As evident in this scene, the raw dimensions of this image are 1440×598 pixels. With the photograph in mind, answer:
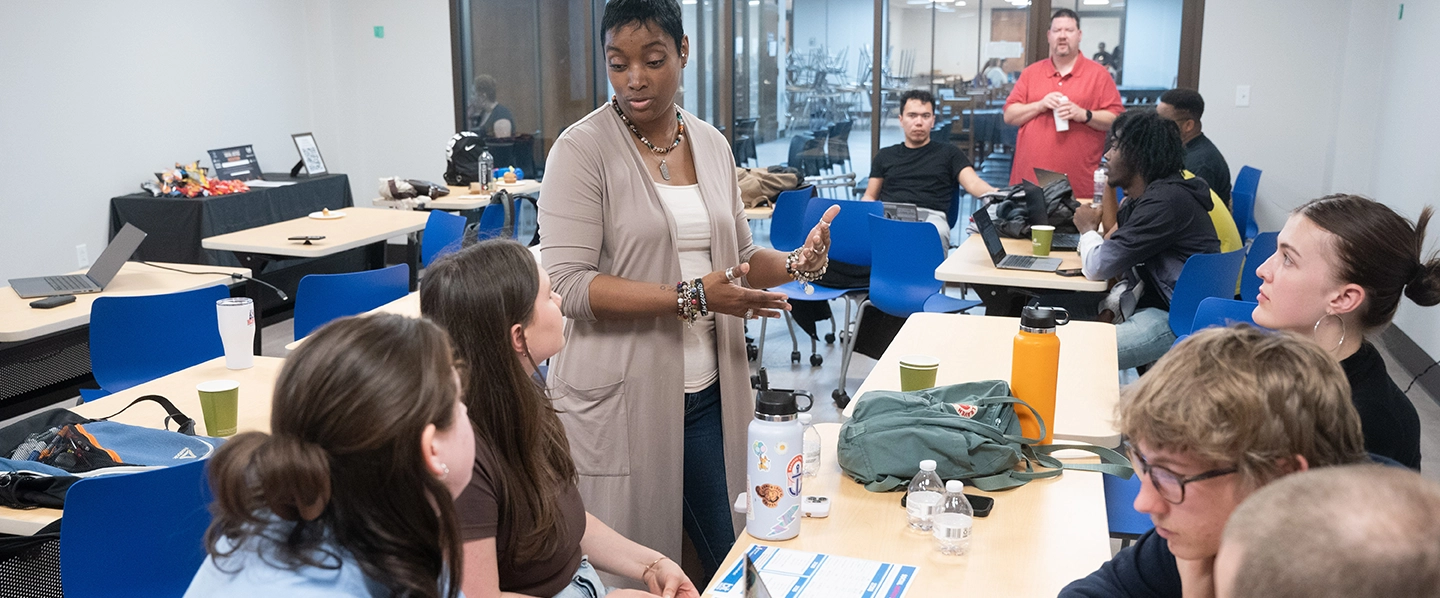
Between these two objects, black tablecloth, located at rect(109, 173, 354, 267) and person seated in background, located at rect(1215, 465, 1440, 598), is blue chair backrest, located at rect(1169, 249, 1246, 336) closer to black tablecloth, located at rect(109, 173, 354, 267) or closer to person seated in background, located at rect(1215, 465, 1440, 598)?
person seated in background, located at rect(1215, 465, 1440, 598)

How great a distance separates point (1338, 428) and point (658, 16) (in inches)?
52.3

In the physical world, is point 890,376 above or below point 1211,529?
below

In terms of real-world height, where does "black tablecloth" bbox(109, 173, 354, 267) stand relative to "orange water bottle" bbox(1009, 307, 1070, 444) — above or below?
below

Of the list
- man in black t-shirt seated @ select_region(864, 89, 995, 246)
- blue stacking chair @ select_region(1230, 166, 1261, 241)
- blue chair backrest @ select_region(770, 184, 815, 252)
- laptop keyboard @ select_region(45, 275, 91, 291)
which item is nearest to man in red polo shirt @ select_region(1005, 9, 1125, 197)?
man in black t-shirt seated @ select_region(864, 89, 995, 246)

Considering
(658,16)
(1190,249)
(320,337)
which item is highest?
(658,16)

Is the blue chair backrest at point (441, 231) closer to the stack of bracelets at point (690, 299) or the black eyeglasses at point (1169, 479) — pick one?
the stack of bracelets at point (690, 299)

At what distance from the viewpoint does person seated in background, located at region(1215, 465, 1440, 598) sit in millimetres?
651

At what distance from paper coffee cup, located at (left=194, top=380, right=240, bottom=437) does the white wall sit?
4878 mm

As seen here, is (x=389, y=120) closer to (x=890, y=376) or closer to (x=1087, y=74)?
(x=1087, y=74)

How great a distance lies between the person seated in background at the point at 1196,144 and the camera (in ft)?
17.3

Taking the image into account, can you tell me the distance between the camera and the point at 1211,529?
3.82 feet

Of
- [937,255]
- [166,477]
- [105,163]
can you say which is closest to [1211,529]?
[166,477]

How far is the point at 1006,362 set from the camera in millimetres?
2578

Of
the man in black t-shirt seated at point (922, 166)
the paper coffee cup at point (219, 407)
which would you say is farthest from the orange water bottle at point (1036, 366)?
the man in black t-shirt seated at point (922, 166)
